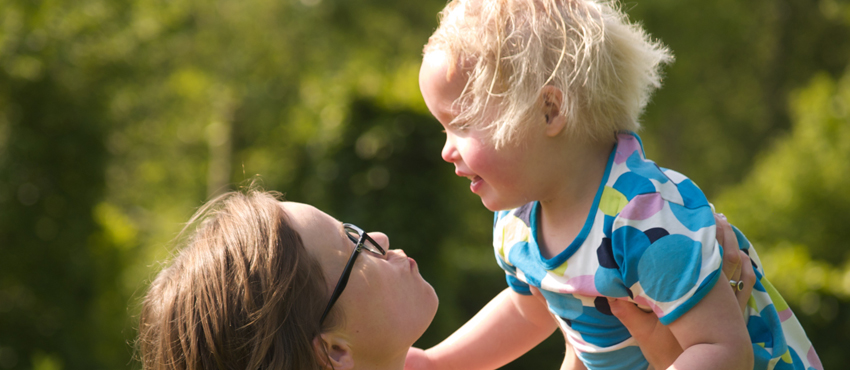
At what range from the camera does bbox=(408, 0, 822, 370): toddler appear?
1.52 meters

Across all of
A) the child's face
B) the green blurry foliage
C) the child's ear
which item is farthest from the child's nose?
the green blurry foliage

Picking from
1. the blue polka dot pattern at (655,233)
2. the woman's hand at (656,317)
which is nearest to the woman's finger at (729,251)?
the woman's hand at (656,317)

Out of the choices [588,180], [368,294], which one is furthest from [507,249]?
[368,294]

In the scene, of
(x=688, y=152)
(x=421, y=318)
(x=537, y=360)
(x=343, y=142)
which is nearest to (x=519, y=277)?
(x=421, y=318)

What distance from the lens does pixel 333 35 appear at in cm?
1608

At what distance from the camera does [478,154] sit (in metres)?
1.78

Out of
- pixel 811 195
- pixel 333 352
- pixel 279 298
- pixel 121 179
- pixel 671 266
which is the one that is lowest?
pixel 121 179

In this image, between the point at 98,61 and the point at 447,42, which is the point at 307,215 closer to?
the point at 447,42

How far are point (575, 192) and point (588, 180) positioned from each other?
50mm

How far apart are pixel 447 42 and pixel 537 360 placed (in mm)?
5786

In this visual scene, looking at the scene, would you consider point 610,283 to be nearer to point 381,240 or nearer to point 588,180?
point 588,180

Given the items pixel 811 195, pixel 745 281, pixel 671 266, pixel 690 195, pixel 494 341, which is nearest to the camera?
pixel 671 266

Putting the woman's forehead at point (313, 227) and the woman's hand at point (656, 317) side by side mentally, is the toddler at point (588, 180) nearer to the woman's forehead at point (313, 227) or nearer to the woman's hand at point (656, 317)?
the woman's hand at point (656, 317)

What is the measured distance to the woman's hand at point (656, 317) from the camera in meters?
1.68
